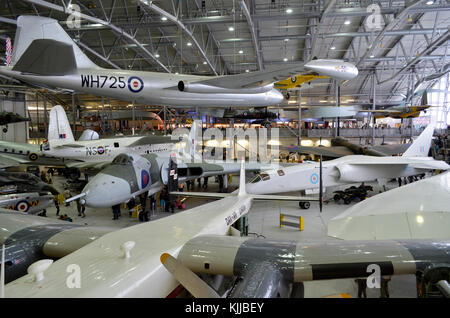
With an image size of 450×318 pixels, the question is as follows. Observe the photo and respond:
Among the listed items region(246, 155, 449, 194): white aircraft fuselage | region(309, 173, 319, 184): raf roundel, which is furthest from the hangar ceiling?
region(309, 173, 319, 184): raf roundel

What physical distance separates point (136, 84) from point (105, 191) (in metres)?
5.28

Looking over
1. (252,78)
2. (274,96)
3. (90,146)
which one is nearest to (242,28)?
(90,146)

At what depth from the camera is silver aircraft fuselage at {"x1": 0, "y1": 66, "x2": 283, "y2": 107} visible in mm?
4324

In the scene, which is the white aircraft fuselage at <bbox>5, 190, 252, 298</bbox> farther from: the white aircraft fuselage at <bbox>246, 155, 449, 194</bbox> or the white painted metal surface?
the white aircraft fuselage at <bbox>246, 155, 449, 194</bbox>

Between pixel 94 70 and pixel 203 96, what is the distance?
193 cm

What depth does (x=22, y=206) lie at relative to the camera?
29.6 ft

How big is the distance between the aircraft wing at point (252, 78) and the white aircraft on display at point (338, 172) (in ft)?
24.2

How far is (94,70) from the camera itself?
460 centimetres

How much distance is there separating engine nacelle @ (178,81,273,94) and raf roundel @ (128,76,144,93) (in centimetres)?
68

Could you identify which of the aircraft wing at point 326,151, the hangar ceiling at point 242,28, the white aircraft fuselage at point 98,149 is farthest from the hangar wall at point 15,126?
the aircraft wing at point 326,151
